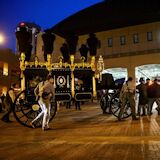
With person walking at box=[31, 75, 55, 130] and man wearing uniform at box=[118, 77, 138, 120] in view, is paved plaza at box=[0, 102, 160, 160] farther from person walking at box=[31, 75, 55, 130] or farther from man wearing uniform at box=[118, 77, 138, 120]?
man wearing uniform at box=[118, 77, 138, 120]

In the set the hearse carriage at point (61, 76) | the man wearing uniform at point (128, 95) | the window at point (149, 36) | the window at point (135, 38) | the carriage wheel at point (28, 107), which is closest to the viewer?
the carriage wheel at point (28, 107)

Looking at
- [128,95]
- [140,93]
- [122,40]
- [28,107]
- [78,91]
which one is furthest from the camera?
[122,40]

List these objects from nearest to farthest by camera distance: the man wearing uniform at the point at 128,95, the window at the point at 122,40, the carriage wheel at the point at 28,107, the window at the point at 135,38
Answer: the carriage wheel at the point at 28,107 < the man wearing uniform at the point at 128,95 < the window at the point at 135,38 < the window at the point at 122,40

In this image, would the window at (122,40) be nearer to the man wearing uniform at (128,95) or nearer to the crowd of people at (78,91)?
the crowd of people at (78,91)

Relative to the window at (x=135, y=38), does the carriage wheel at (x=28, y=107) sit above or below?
below

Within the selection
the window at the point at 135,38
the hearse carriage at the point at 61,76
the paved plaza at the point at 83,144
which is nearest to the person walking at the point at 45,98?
the paved plaza at the point at 83,144

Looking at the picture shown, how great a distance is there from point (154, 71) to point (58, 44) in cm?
1177

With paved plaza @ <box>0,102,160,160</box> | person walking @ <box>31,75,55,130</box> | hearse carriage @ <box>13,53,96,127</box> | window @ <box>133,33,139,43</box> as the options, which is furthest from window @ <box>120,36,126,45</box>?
paved plaza @ <box>0,102,160,160</box>

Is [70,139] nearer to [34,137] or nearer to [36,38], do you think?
[34,137]

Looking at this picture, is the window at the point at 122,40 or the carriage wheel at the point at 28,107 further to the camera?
the window at the point at 122,40


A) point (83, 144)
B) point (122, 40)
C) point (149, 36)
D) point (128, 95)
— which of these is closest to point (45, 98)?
point (83, 144)

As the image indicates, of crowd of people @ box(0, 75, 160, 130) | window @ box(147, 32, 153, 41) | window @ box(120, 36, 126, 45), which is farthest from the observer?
window @ box(120, 36, 126, 45)

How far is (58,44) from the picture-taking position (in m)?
40.4

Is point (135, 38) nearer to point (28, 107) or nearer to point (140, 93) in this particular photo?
point (140, 93)
